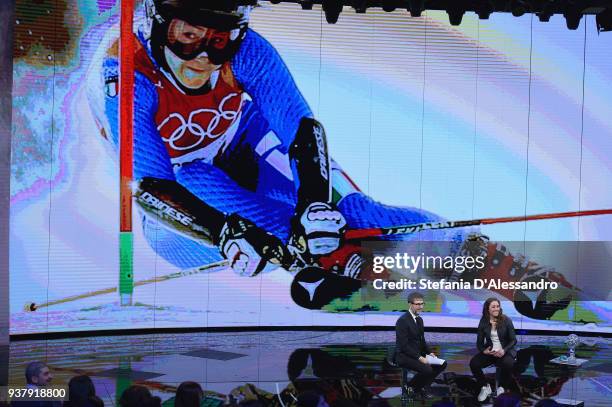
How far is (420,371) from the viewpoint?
649cm

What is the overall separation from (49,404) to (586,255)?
798 centimetres

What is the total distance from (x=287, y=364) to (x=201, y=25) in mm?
4395

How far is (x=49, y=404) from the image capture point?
391 centimetres

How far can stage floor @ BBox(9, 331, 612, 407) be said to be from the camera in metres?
6.75


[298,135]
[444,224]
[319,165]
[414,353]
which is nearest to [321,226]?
[319,165]

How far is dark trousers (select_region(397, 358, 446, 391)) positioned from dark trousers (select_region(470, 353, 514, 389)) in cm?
30

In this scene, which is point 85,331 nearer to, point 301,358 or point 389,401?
point 301,358

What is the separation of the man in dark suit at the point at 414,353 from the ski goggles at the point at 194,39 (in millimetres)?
4604

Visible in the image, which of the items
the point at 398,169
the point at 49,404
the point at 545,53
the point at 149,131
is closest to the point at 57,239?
the point at 149,131

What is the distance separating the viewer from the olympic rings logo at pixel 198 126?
9711 millimetres

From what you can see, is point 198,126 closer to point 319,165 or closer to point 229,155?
point 229,155

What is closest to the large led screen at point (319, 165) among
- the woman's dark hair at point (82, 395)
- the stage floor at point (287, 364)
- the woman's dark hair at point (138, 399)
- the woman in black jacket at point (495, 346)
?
the stage floor at point (287, 364)

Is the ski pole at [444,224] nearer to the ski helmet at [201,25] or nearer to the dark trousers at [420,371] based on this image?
the ski helmet at [201,25]

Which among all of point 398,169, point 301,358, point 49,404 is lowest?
point 301,358
